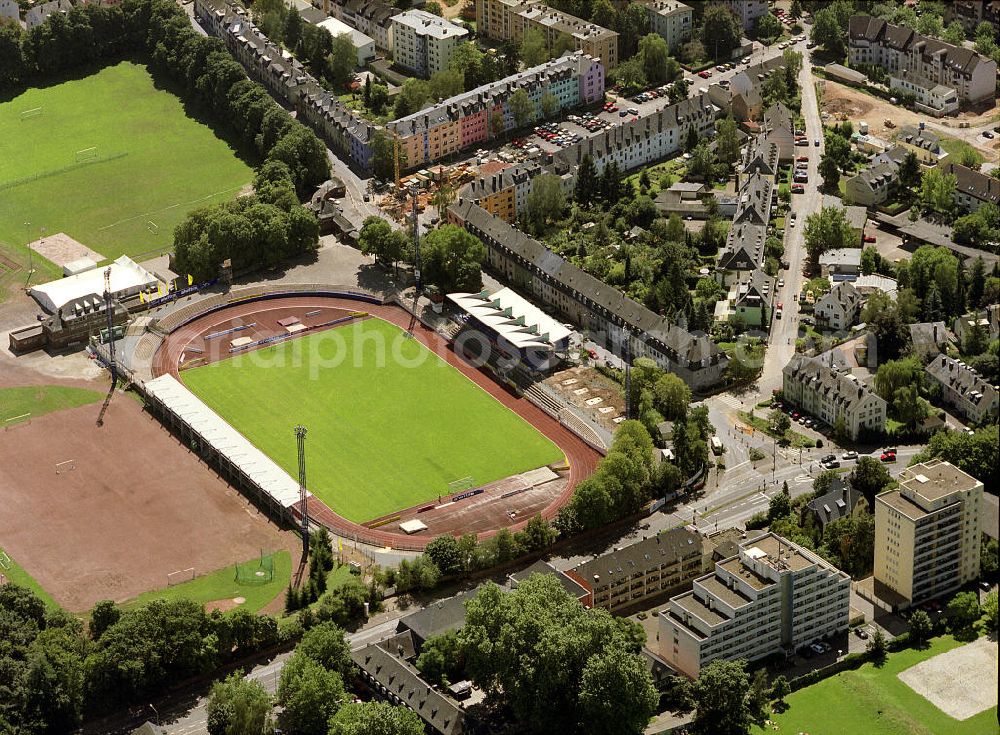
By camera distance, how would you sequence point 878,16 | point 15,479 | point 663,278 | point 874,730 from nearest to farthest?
1. point 874,730
2. point 15,479
3. point 663,278
4. point 878,16

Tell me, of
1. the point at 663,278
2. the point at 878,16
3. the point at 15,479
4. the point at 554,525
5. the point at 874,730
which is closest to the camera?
the point at 874,730

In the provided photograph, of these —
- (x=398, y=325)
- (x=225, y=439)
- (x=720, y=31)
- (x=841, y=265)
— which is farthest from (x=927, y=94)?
(x=225, y=439)

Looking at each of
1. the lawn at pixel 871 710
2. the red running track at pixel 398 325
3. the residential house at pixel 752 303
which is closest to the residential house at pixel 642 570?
the red running track at pixel 398 325

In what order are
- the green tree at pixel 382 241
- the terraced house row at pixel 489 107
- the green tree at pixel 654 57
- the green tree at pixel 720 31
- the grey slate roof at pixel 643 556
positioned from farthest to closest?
the green tree at pixel 720 31 < the green tree at pixel 654 57 < the terraced house row at pixel 489 107 < the green tree at pixel 382 241 < the grey slate roof at pixel 643 556

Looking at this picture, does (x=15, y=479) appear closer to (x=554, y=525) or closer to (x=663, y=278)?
(x=554, y=525)

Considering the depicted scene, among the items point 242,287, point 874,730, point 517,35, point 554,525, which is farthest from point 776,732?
point 517,35

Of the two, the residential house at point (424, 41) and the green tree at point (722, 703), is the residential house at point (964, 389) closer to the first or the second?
the green tree at point (722, 703)
